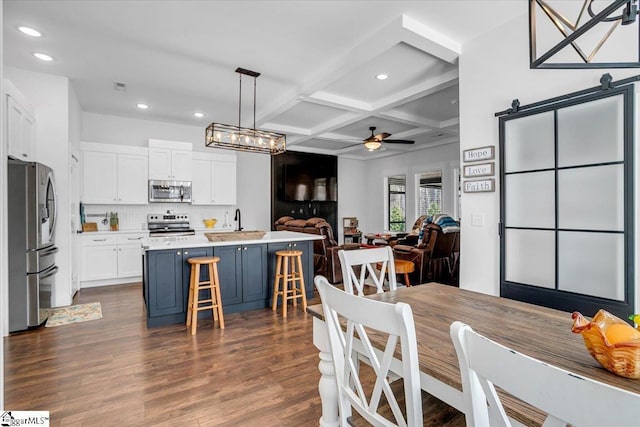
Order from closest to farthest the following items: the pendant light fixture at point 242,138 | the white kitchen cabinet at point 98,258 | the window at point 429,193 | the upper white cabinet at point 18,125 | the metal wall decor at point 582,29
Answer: the metal wall decor at point 582,29, the upper white cabinet at point 18,125, the pendant light fixture at point 242,138, the white kitchen cabinet at point 98,258, the window at point 429,193

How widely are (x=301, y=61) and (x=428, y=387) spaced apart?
11.7ft

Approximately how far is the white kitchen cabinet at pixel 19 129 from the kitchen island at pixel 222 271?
1.55m

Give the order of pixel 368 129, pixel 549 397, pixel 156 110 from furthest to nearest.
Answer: pixel 368 129, pixel 156 110, pixel 549 397

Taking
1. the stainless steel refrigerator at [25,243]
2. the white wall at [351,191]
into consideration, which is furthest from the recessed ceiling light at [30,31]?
the white wall at [351,191]

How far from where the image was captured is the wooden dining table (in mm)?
929

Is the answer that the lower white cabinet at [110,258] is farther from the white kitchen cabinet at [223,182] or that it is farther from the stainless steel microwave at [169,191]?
the white kitchen cabinet at [223,182]

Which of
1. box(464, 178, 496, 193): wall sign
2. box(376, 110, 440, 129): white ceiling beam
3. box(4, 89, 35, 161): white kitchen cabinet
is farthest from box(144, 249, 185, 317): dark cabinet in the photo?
box(376, 110, 440, 129): white ceiling beam

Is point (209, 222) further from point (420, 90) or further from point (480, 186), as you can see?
point (480, 186)

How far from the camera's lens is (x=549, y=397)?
0.56 m

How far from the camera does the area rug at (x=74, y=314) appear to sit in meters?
3.61

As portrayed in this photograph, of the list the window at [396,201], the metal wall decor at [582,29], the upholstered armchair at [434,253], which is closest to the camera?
the metal wall decor at [582,29]

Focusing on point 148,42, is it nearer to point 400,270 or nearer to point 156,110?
point 156,110

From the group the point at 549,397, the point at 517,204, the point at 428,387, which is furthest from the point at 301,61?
the point at 549,397

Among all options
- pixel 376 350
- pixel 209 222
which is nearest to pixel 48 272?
pixel 209 222
